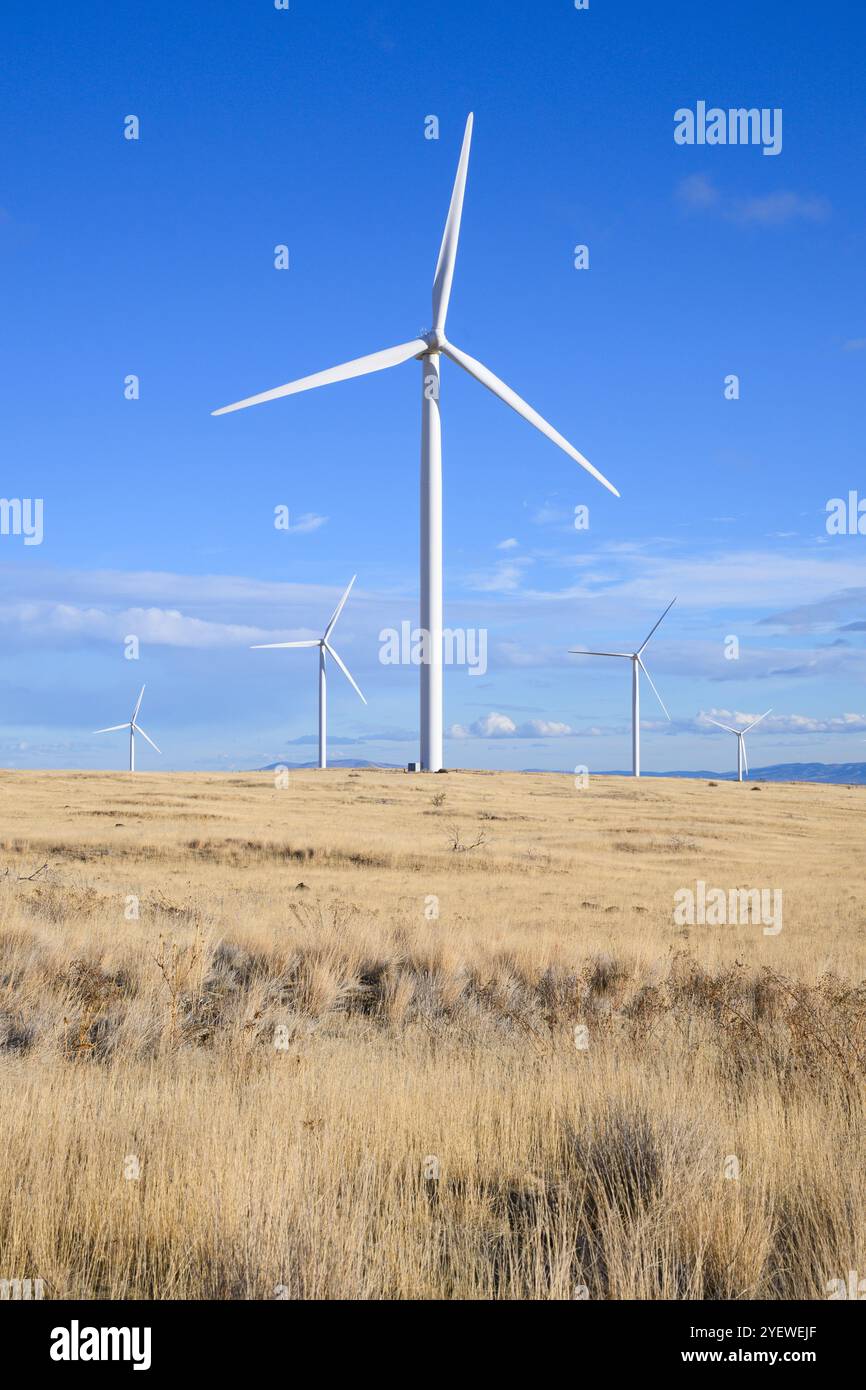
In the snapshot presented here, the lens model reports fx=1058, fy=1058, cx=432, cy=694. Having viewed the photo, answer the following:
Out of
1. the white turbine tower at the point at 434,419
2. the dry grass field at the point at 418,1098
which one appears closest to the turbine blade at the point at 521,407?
the white turbine tower at the point at 434,419

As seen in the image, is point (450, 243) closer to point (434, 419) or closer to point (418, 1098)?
point (434, 419)

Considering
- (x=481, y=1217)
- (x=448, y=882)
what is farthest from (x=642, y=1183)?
(x=448, y=882)

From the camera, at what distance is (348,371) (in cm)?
5619

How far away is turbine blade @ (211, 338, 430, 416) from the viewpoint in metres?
52.8

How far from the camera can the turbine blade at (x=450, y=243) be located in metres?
56.4

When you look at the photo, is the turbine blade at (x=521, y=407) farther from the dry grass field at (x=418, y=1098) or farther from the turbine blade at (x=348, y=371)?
the dry grass field at (x=418, y=1098)

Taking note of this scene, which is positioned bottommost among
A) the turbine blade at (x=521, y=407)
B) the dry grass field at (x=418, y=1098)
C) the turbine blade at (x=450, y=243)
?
the dry grass field at (x=418, y=1098)

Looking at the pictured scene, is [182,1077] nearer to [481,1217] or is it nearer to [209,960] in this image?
[481,1217]

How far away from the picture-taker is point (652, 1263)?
5938 millimetres

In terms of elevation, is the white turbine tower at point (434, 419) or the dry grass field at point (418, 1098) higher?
the white turbine tower at point (434, 419)

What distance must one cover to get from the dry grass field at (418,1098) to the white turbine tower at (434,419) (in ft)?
125

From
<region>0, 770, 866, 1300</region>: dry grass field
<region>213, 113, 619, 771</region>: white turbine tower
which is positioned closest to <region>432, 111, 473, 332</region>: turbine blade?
<region>213, 113, 619, 771</region>: white turbine tower

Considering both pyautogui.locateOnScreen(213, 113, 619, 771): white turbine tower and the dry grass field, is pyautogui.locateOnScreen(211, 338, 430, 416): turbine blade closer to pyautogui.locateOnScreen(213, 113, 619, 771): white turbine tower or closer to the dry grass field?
pyautogui.locateOnScreen(213, 113, 619, 771): white turbine tower
